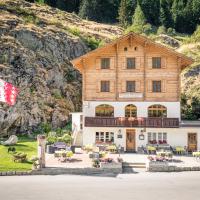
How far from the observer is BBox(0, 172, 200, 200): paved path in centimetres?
2677

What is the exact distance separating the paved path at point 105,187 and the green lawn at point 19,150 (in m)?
2.33

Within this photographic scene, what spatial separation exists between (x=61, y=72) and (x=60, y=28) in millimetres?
14038

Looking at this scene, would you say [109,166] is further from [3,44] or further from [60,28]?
[60,28]

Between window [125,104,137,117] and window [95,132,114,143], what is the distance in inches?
115

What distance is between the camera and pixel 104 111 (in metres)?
47.9

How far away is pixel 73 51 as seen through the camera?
74062mm

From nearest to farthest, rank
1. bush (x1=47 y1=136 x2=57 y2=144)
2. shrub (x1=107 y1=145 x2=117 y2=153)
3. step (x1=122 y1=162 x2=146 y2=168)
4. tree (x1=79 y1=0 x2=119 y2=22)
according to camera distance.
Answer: step (x1=122 y1=162 x2=146 y2=168) → shrub (x1=107 y1=145 x2=117 y2=153) → bush (x1=47 y1=136 x2=57 y2=144) → tree (x1=79 y1=0 x2=119 y2=22)

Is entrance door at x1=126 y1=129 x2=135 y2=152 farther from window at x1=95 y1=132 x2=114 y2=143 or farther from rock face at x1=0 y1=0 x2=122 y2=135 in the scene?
rock face at x1=0 y1=0 x2=122 y2=135

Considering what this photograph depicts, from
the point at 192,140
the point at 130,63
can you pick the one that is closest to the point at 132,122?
the point at 192,140

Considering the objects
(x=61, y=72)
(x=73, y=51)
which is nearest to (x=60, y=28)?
(x=73, y=51)

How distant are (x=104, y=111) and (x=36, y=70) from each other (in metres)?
19.9

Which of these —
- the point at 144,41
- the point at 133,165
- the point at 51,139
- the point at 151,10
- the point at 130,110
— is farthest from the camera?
the point at 151,10

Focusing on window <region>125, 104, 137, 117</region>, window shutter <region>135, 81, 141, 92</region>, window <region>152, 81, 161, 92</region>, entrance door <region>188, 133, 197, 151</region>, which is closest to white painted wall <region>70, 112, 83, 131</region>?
window <region>125, 104, 137, 117</region>

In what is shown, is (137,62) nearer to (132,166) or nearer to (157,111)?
(157,111)
